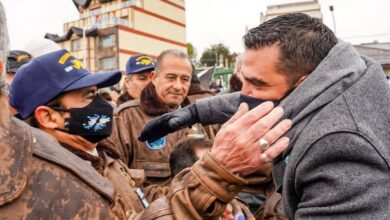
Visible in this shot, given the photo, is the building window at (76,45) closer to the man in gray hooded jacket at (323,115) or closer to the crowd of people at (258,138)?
the crowd of people at (258,138)

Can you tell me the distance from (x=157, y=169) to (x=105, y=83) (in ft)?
4.04

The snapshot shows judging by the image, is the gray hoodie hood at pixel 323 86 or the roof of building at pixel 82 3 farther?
the roof of building at pixel 82 3

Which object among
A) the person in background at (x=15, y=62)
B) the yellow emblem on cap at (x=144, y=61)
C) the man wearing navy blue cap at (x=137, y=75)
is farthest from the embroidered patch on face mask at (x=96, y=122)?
the yellow emblem on cap at (x=144, y=61)

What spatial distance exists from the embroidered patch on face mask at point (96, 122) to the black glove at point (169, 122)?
23cm

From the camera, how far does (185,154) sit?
9.12 feet

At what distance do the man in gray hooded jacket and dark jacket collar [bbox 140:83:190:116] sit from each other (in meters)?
2.01

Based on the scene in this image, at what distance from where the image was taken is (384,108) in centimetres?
138

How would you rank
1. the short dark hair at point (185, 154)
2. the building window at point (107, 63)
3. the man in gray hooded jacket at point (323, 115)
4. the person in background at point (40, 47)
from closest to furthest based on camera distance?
the man in gray hooded jacket at point (323, 115)
the short dark hair at point (185, 154)
the person in background at point (40, 47)
the building window at point (107, 63)

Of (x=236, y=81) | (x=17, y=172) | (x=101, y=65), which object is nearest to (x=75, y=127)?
(x=17, y=172)

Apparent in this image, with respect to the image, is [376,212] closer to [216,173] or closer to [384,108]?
[384,108]

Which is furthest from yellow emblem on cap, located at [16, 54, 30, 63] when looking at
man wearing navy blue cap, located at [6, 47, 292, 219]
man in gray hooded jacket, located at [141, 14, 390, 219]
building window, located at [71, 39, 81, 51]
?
Answer: building window, located at [71, 39, 81, 51]

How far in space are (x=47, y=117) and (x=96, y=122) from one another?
10.3 inches

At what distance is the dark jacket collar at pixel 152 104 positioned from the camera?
3654mm

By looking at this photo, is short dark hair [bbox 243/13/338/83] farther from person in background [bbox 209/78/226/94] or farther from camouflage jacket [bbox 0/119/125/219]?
person in background [bbox 209/78/226/94]
